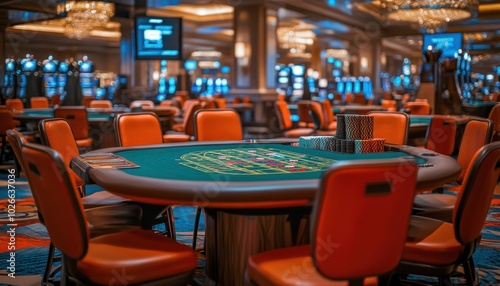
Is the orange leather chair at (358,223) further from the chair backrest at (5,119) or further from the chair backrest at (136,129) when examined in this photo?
the chair backrest at (5,119)

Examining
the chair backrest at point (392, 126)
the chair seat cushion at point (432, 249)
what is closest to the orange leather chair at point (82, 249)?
the chair seat cushion at point (432, 249)

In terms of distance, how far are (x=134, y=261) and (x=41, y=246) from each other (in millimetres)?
1924

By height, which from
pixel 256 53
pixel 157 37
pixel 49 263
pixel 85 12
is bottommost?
pixel 49 263

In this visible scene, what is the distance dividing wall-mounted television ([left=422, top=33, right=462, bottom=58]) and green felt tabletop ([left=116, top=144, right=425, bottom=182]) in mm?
8441

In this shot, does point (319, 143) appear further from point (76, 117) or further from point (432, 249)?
point (76, 117)

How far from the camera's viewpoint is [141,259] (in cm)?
170

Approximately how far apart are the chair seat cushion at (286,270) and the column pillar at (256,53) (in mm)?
9214

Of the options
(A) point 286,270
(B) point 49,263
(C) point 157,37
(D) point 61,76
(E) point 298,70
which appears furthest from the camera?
(E) point 298,70

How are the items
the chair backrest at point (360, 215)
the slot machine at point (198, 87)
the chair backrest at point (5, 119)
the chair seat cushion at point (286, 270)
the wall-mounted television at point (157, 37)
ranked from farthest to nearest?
the slot machine at point (198, 87), the wall-mounted television at point (157, 37), the chair backrest at point (5, 119), the chair seat cushion at point (286, 270), the chair backrest at point (360, 215)

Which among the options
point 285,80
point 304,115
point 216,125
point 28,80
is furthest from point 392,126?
point 285,80

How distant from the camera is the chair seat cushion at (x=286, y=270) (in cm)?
151

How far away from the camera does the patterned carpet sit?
110 inches

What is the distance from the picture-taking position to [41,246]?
11.0 ft

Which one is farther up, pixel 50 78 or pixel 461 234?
pixel 50 78
